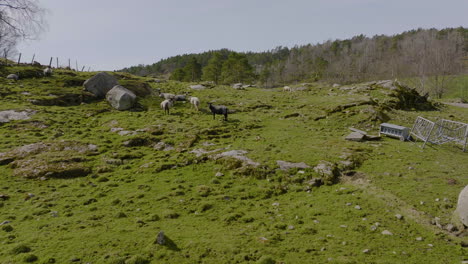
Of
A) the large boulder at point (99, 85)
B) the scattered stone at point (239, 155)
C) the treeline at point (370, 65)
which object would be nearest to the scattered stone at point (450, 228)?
the scattered stone at point (239, 155)

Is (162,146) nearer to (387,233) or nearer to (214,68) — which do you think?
(387,233)

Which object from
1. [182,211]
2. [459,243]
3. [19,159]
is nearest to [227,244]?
[182,211]

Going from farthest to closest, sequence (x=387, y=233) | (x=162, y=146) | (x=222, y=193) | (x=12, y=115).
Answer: (x=12, y=115) → (x=162, y=146) → (x=222, y=193) → (x=387, y=233)

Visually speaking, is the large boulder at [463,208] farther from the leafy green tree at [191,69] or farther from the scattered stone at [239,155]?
the leafy green tree at [191,69]

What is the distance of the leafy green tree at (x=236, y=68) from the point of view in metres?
89.7

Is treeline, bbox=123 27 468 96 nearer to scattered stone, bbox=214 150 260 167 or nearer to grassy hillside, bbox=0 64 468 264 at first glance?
grassy hillside, bbox=0 64 468 264

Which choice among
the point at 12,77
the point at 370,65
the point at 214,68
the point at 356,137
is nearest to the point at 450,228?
the point at 356,137

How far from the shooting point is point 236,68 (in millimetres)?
90250

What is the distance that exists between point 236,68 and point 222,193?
8040 centimetres

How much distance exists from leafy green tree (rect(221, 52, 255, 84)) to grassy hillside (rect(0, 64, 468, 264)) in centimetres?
6565

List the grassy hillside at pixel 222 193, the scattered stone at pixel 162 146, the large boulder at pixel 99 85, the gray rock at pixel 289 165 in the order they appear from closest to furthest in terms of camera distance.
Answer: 1. the grassy hillside at pixel 222 193
2. the gray rock at pixel 289 165
3. the scattered stone at pixel 162 146
4. the large boulder at pixel 99 85

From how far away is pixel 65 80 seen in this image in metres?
41.9

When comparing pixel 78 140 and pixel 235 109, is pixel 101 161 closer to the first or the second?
pixel 78 140

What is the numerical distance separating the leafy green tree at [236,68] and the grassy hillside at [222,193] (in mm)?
65654
